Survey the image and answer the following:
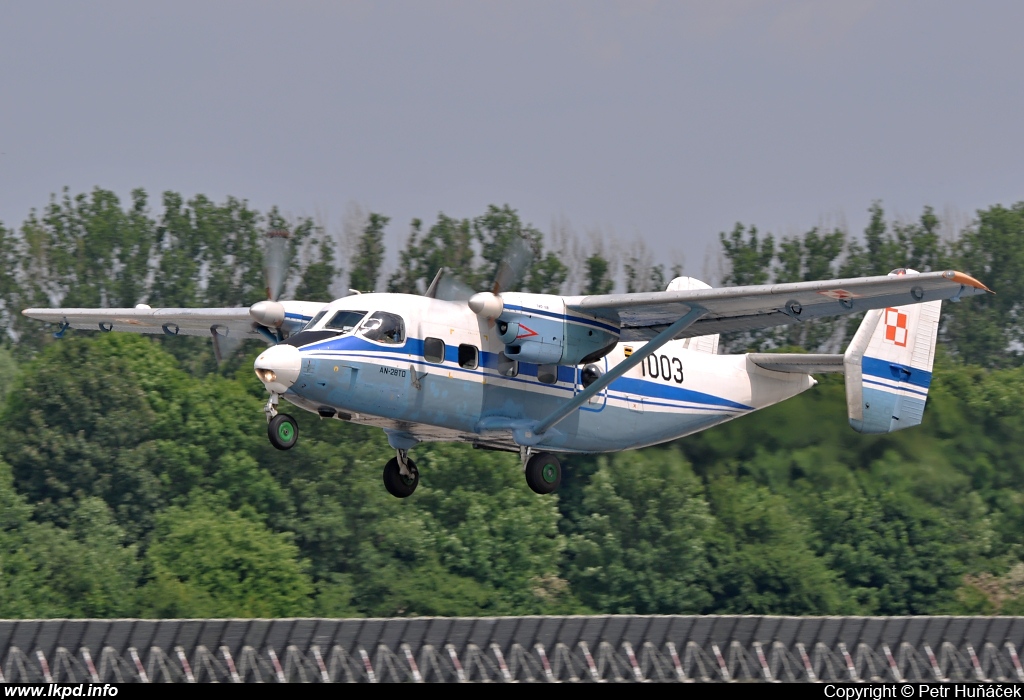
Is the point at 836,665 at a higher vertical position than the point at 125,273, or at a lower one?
lower

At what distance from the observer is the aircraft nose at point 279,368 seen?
19.5m

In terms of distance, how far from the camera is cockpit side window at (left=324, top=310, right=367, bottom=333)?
20.7 meters

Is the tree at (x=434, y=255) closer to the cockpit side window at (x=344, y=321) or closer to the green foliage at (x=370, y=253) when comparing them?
the green foliage at (x=370, y=253)

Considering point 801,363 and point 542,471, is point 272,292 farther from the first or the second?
point 801,363

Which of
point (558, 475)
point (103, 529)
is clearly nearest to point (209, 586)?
point (103, 529)

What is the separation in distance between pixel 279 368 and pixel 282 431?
1288 mm

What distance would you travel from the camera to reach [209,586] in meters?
41.9

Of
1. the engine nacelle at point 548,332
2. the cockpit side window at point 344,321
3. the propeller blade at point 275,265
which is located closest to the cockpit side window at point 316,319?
the cockpit side window at point 344,321

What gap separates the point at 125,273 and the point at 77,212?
4.25 metres
